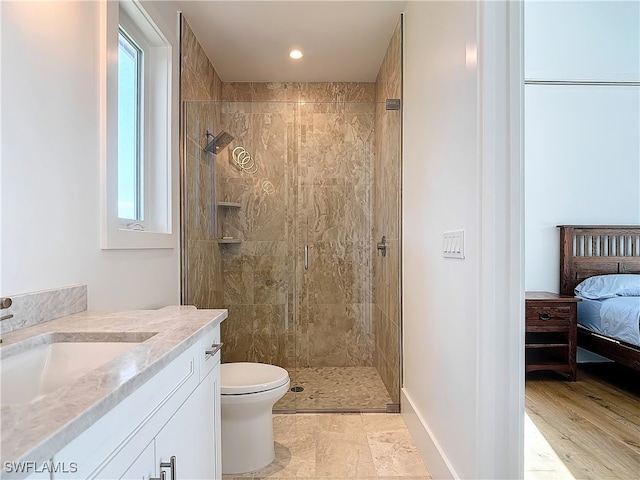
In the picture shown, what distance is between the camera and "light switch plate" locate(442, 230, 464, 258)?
1.49 m

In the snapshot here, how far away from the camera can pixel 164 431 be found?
3.07ft

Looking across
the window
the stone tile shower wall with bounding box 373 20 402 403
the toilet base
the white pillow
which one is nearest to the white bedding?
the white pillow

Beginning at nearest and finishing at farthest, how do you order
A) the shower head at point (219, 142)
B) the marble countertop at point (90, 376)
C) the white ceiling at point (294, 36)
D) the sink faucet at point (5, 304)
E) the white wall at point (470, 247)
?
1. the marble countertop at point (90, 376)
2. the sink faucet at point (5, 304)
3. the white wall at point (470, 247)
4. the white ceiling at point (294, 36)
5. the shower head at point (219, 142)

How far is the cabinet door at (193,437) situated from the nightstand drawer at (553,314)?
8.34 ft

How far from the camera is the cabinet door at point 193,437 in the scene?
96 centimetres

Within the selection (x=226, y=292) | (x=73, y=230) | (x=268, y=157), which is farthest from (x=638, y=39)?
(x=73, y=230)

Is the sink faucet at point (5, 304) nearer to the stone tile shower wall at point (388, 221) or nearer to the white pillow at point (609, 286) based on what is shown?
the stone tile shower wall at point (388, 221)

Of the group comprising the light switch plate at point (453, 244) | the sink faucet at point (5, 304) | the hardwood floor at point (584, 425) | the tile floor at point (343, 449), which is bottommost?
the tile floor at point (343, 449)

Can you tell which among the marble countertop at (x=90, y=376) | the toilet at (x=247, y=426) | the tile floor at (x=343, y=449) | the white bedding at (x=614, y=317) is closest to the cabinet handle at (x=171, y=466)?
the marble countertop at (x=90, y=376)

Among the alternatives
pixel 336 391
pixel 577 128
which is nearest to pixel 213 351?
pixel 336 391

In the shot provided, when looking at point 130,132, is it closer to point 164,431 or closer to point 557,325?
point 164,431

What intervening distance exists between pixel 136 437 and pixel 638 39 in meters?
4.50

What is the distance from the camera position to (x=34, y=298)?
3.97ft

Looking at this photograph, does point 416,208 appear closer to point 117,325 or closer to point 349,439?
point 349,439
